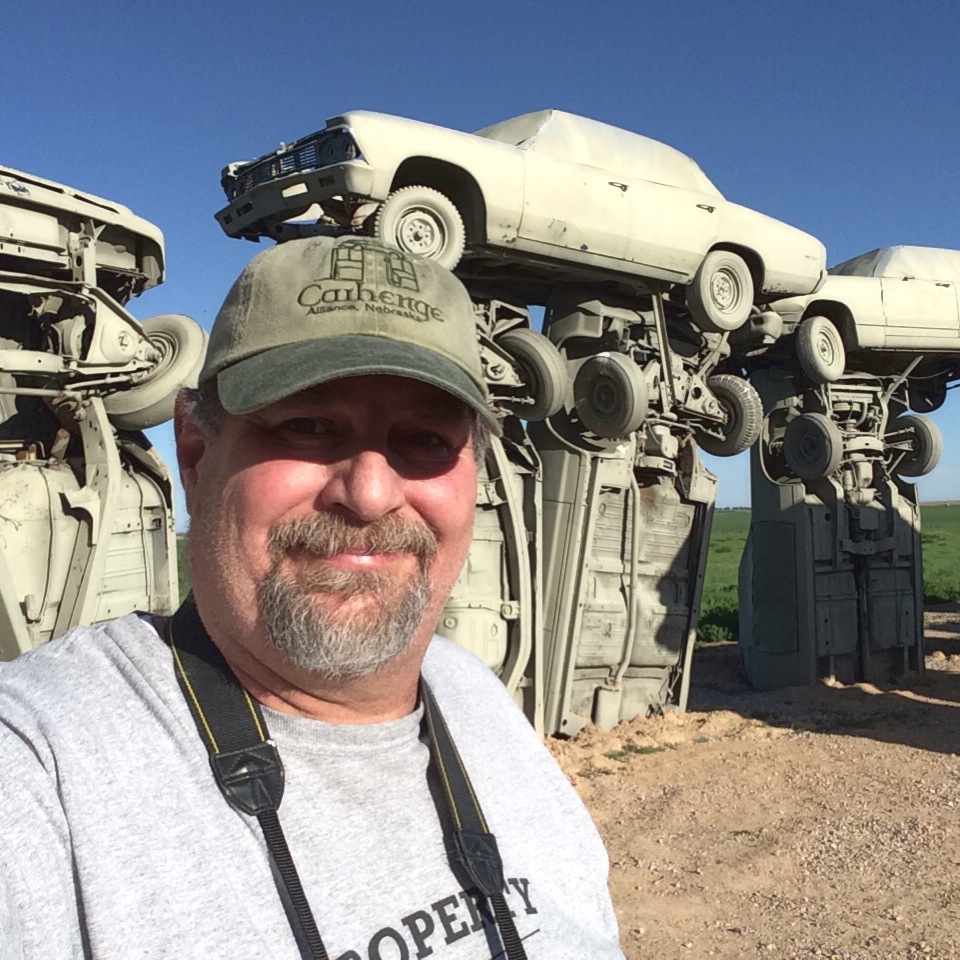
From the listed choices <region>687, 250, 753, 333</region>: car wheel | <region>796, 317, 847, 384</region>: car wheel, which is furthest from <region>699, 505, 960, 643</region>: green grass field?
<region>687, 250, 753, 333</region>: car wheel

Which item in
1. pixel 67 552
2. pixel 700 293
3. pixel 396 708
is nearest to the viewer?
pixel 396 708

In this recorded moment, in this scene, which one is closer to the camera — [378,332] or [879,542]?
[378,332]

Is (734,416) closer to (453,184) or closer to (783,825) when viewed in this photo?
(453,184)

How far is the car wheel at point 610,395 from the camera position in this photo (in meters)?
8.59

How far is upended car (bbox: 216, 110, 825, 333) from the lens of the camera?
23.7ft

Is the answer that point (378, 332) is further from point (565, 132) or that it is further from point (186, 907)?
point (565, 132)

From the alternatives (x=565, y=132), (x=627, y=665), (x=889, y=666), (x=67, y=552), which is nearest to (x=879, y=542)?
(x=889, y=666)

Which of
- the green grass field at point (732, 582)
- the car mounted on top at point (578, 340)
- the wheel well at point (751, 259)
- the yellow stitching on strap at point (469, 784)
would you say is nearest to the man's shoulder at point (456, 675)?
the yellow stitching on strap at point (469, 784)

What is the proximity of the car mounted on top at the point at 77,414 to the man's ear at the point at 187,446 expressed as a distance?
4837 millimetres

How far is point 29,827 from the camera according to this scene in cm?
114

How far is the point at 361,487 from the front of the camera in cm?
146

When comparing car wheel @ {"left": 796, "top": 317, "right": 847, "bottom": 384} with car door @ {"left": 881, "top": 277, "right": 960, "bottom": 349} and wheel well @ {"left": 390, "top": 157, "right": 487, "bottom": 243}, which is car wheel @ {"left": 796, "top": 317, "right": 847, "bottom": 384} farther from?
wheel well @ {"left": 390, "top": 157, "right": 487, "bottom": 243}

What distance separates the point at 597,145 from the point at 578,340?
1949 mm

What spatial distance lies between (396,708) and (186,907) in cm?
51
